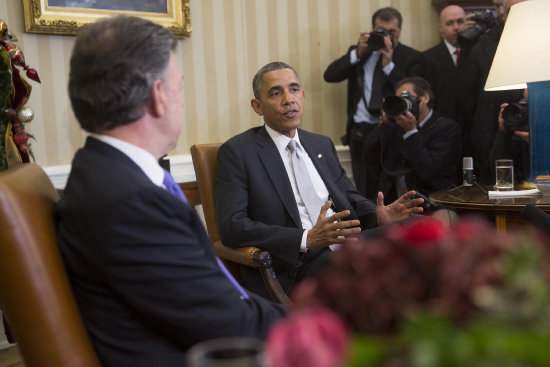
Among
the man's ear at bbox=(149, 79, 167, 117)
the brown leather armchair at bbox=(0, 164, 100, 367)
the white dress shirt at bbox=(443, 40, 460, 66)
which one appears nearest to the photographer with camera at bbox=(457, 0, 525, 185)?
the white dress shirt at bbox=(443, 40, 460, 66)

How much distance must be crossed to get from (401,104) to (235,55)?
45.7 inches

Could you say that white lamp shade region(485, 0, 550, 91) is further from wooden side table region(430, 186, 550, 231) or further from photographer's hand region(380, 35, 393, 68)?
photographer's hand region(380, 35, 393, 68)

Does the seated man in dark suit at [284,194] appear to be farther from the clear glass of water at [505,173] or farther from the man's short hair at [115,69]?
the man's short hair at [115,69]

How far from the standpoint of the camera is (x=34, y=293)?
1.05 metres

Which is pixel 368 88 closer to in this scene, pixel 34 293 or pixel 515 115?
pixel 515 115

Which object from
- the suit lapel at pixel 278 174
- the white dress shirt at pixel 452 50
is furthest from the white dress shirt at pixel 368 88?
the suit lapel at pixel 278 174

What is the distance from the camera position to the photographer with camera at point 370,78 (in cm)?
396

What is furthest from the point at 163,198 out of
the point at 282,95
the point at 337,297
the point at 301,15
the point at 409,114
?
the point at 301,15

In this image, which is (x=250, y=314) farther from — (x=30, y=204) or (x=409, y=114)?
(x=409, y=114)

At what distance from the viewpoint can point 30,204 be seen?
1.12 metres

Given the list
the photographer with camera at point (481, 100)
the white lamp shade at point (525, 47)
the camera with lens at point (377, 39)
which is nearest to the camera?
the white lamp shade at point (525, 47)

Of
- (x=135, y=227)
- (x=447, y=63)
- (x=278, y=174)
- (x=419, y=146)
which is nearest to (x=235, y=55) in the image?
(x=419, y=146)

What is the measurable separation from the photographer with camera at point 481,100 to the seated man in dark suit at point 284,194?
4.41 feet

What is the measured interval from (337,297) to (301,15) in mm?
3921
